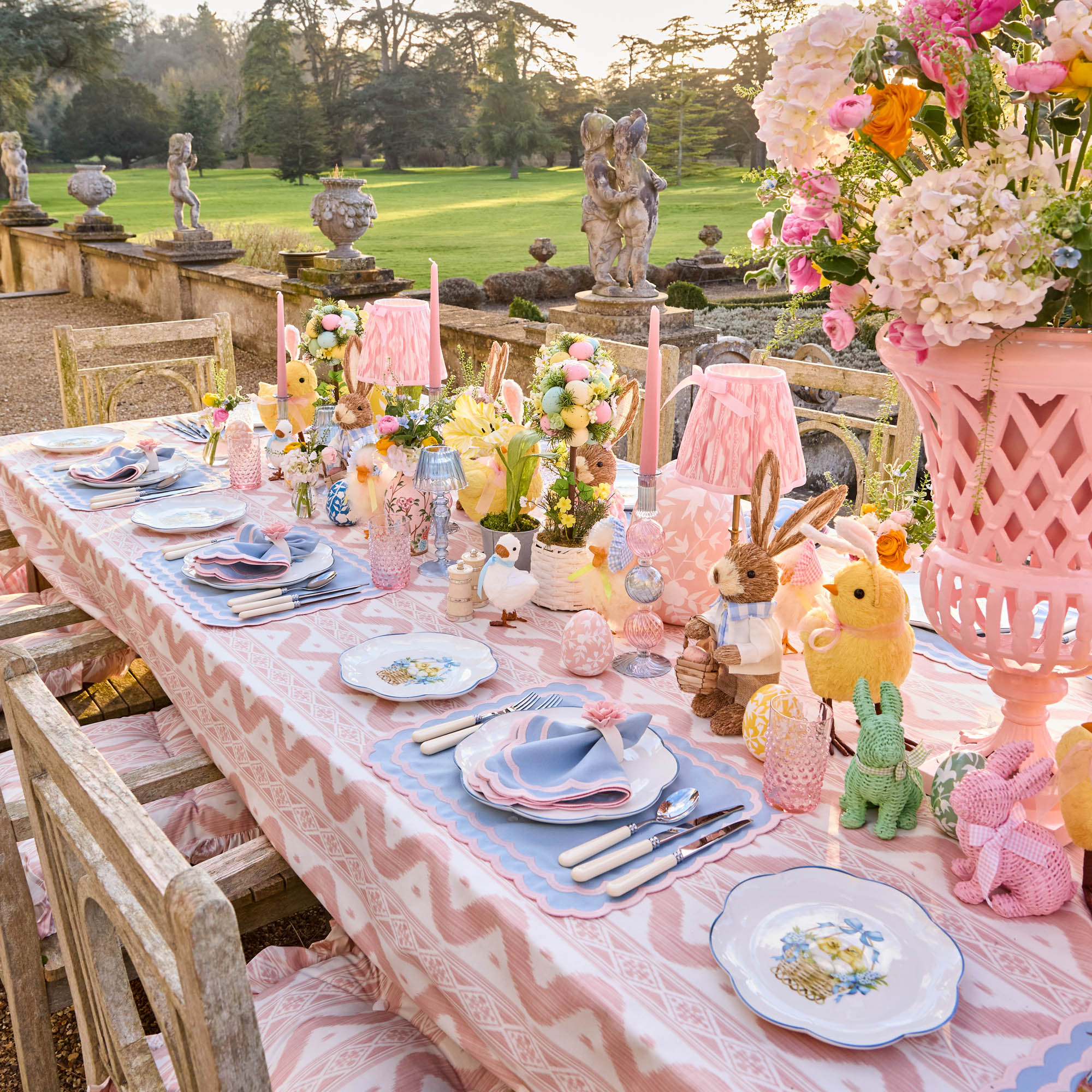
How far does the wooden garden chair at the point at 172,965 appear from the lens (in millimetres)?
656

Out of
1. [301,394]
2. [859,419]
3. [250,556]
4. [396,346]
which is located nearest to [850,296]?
[250,556]

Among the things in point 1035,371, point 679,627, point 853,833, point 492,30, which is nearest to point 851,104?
point 1035,371

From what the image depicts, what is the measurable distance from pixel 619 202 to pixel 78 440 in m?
3.39

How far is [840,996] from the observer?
29.8 inches

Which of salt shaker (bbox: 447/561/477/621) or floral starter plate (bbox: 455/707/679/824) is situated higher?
salt shaker (bbox: 447/561/477/621)

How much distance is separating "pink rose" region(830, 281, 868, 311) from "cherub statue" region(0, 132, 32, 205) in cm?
1418

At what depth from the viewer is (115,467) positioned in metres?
2.22

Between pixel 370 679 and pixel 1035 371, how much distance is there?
34.8 inches

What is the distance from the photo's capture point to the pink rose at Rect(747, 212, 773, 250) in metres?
1.04

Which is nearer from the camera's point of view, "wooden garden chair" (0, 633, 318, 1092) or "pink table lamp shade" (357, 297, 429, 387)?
"wooden garden chair" (0, 633, 318, 1092)

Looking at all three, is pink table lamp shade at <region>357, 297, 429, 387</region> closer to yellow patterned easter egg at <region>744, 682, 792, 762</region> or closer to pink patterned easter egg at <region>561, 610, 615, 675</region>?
pink patterned easter egg at <region>561, 610, 615, 675</region>

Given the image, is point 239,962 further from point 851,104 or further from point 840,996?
point 851,104

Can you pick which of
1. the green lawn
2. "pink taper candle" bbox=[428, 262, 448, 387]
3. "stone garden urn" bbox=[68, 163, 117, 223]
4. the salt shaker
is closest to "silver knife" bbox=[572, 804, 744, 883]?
the salt shaker

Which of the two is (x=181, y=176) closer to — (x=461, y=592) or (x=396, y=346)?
(x=396, y=346)
